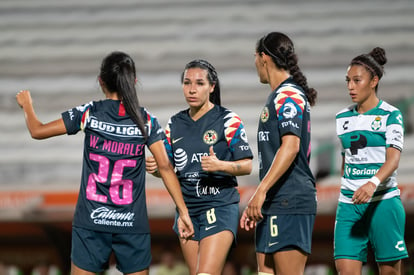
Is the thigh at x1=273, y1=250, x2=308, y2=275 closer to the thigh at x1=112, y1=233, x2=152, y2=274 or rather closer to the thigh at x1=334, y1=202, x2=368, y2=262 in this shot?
the thigh at x1=334, y1=202, x2=368, y2=262

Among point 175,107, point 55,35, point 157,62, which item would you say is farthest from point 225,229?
point 55,35

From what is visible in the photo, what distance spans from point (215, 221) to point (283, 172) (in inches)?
23.5

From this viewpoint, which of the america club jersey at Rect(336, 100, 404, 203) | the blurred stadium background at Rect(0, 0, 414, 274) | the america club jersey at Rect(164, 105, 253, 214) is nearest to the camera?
the america club jersey at Rect(164, 105, 253, 214)

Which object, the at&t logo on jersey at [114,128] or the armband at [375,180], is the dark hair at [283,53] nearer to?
the armband at [375,180]

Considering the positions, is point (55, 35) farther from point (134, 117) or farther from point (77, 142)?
point (134, 117)

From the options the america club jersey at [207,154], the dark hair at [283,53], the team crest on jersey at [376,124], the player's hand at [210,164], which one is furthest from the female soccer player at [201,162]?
the team crest on jersey at [376,124]

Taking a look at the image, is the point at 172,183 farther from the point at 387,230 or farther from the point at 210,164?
the point at 387,230

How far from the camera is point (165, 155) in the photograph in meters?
3.92

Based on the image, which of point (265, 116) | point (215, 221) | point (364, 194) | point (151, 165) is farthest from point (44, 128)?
point (364, 194)

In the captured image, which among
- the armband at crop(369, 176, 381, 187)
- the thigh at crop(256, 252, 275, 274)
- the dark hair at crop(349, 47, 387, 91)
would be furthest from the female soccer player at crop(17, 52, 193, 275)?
the dark hair at crop(349, 47, 387, 91)

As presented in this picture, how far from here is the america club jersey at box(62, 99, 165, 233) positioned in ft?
12.4

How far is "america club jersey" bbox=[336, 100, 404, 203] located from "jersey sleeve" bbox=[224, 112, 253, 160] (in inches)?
29.0

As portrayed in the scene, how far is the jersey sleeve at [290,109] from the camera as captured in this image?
3650 mm

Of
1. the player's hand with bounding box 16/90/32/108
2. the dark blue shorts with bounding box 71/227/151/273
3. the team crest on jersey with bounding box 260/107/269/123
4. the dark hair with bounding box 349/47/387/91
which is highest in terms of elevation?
the dark hair with bounding box 349/47/387/91
